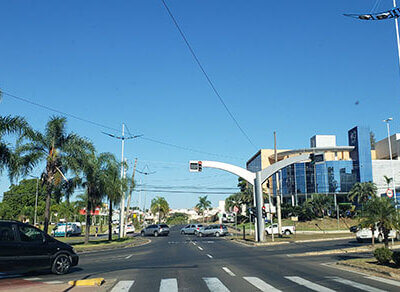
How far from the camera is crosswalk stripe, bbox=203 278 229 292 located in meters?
9.69

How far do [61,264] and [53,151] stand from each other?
56.6ft

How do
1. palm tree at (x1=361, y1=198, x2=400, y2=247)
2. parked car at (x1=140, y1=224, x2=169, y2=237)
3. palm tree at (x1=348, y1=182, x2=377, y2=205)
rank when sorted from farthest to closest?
palm tree at (x1=348, y1=182, x2=377, y2=205)
parked car at (x1=140, y1=224, x2=169, y2=237)
palm tree at (x1=361, y1=198, x2=400, y2=247)

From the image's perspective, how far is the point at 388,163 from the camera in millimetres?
83125

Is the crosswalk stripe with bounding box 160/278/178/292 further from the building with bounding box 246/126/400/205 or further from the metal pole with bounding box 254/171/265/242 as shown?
the building with bounding box 246/126/400/205

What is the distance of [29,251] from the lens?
38.3ft

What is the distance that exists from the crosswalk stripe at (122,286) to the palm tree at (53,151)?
1862cm

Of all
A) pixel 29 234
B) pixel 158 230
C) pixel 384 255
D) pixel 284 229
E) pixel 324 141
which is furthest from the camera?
pixel 324 141

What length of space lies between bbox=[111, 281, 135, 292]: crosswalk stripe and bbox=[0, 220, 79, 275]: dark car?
107 inches

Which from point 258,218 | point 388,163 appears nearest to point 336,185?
point 388,163

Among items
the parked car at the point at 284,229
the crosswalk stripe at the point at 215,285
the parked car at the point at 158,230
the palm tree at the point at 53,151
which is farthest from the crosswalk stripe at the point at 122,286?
the parked car at the point at 158,230

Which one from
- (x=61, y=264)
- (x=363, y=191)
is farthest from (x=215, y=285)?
(x=363, y=191)

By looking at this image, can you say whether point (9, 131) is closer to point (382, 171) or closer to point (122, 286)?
point (122, 286)

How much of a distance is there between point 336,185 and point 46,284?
79.7 metres

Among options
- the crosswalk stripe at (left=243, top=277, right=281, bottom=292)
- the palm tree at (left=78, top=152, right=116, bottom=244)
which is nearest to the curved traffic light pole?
the palm tree at (left=78, top=152, right=116, bottom=244)
